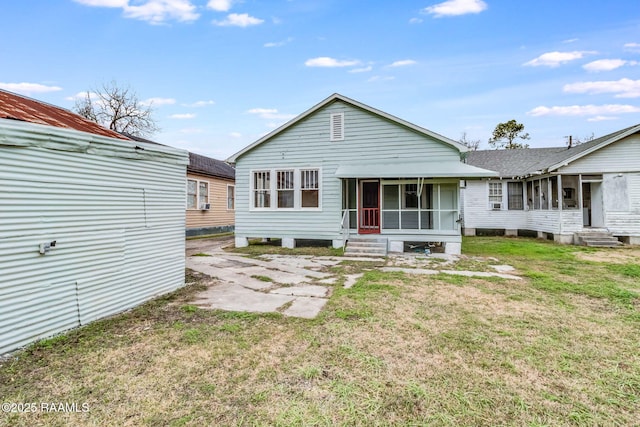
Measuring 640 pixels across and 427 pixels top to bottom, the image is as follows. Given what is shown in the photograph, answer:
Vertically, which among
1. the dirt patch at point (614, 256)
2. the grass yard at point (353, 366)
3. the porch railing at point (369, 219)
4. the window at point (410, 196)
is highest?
the window at point (410, 196)

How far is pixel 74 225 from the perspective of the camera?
14.0 ft

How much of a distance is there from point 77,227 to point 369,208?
10182 millimetres

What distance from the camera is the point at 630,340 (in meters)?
3.78

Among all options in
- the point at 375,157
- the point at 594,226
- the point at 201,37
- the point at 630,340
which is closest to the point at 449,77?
the point at 375,157

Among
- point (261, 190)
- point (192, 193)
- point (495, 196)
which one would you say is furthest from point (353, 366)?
point (495, 196)

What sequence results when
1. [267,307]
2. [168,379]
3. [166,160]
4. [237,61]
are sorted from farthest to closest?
[237,61], [166,160], [267,307], [168,379]

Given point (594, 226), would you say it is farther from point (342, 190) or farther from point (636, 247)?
point (342, 190)

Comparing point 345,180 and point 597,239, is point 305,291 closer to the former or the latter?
point 345,180

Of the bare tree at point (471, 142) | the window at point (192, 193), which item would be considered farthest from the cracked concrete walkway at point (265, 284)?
the bare tree at point (471, 142)

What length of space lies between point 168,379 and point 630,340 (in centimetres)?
554

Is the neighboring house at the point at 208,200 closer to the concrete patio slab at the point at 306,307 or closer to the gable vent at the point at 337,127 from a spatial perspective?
the gable vent at the point at 337,127

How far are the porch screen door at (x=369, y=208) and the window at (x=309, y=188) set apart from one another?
6.47ft

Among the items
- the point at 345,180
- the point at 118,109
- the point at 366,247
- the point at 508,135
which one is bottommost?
the point at 366,247

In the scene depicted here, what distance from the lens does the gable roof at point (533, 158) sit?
12969mm
